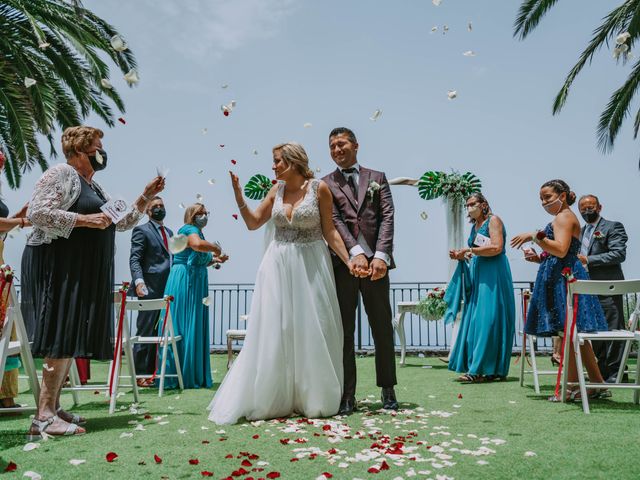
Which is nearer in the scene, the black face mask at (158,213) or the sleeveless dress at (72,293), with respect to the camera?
the sleeveless dress at (72,293)

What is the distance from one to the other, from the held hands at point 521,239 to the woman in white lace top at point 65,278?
3195 millimetres

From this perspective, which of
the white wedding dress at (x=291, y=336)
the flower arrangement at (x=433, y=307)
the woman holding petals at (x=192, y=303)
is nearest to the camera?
the white wedding dress at (x=291, y=336)

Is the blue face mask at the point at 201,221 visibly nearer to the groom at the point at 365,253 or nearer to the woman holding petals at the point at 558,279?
the groom at the point at 365,253

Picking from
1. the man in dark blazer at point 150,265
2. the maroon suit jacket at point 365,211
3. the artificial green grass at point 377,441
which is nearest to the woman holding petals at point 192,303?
the man in dark blazer at point 150,265

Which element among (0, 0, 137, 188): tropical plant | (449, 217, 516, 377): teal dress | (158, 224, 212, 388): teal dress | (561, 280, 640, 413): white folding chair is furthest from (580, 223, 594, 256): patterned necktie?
(0, 0, 137, 188): tropical plant

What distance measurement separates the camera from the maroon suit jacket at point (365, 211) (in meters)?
4.52

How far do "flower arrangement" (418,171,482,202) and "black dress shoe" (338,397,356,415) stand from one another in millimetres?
6257

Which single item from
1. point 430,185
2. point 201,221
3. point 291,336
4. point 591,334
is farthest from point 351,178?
point 430,185

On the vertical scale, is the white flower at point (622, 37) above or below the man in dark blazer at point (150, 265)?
above

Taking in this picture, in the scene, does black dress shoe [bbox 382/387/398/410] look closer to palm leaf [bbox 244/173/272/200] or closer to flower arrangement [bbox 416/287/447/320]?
flower arrangement [bbox 416/287/447/320]

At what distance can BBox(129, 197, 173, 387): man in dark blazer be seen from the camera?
6.77 m

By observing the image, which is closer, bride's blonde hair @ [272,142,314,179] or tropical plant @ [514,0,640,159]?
bride's blonde hair @ [272,142,314,179]

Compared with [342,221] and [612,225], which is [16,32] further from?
[612,225]

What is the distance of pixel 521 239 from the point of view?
15.4 ft
